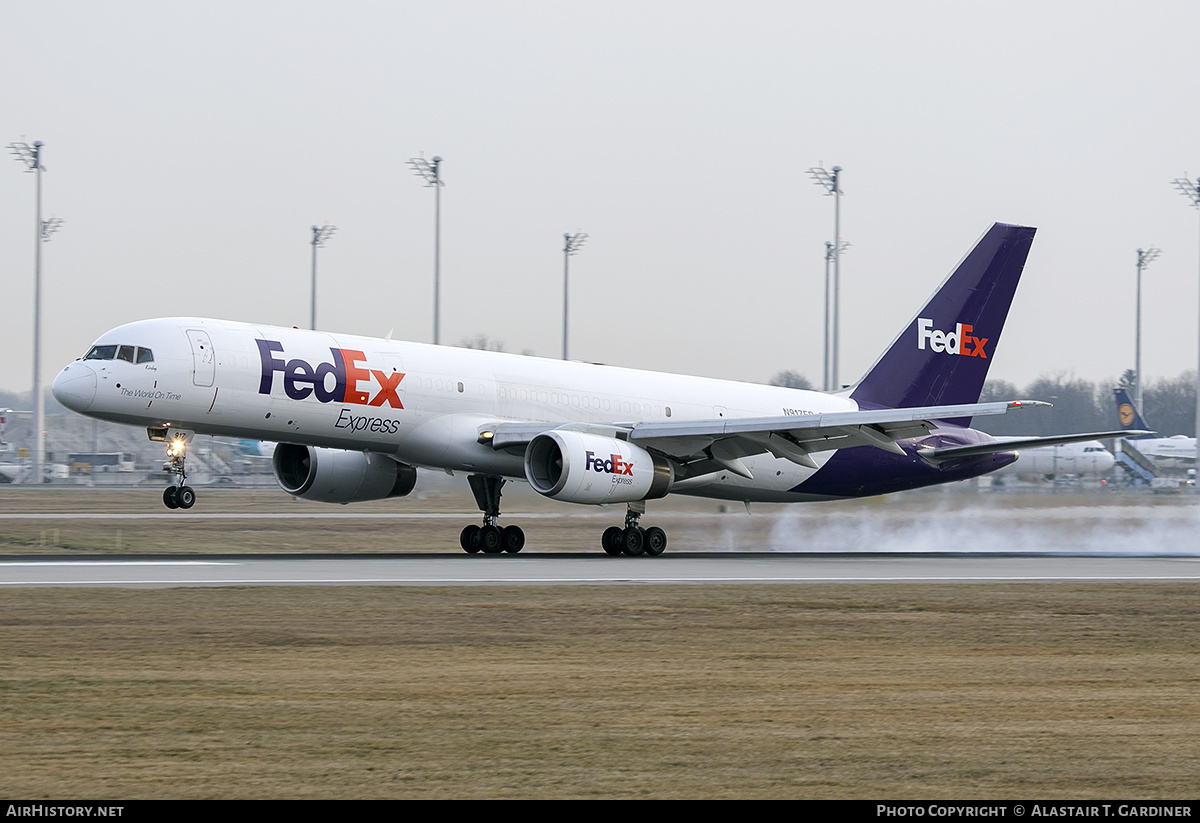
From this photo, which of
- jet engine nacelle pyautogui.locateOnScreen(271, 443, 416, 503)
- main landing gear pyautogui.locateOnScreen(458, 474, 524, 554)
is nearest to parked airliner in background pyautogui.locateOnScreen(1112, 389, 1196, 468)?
main landing gear pyautogui.locateOnScreen(458, 474, 524, 554)

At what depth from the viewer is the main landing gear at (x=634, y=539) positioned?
28936 mm

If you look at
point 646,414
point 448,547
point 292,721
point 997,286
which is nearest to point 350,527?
point 448,547

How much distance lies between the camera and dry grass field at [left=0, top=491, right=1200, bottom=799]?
8.20 metres

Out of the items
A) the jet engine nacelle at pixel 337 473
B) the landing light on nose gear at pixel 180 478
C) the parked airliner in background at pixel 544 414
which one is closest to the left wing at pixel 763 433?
the parked airliner in background at pixel 544 414

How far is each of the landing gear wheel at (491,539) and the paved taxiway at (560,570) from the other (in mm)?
1307

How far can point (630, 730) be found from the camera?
967cm

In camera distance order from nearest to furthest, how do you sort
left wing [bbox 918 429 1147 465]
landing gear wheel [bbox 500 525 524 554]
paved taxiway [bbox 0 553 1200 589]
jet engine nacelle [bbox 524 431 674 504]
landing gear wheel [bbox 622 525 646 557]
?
paved taxiway [bbox 0 553 1200 589] → jet engine nacelle [bbox 524 431 674 504] → landing gear wheel [bbox 622 525 646 557] → landing gear wheel [bbox 500 525 524 554] → left wing [bbox 918 429 1147 465]

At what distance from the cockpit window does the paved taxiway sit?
144 inches

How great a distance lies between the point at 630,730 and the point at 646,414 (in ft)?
71.1

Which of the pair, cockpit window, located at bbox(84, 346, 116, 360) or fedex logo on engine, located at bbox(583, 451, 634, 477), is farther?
fedex logo on engine, located at bbox(583, 451, 634, 477)

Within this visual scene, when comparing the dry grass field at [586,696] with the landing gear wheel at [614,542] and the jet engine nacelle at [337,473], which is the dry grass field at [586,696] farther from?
the jet engine nacelle at [337,473]

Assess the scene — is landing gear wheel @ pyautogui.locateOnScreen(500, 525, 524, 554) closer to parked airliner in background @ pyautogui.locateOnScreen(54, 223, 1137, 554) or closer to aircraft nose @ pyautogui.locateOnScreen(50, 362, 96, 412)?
parked airliner in background @ pyautogui.locateOnScreen(54, 223, 1137, 554)

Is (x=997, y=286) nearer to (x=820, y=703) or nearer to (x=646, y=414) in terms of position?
(x=646, y=414)

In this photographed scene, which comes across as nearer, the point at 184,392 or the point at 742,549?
the point at 184,392
